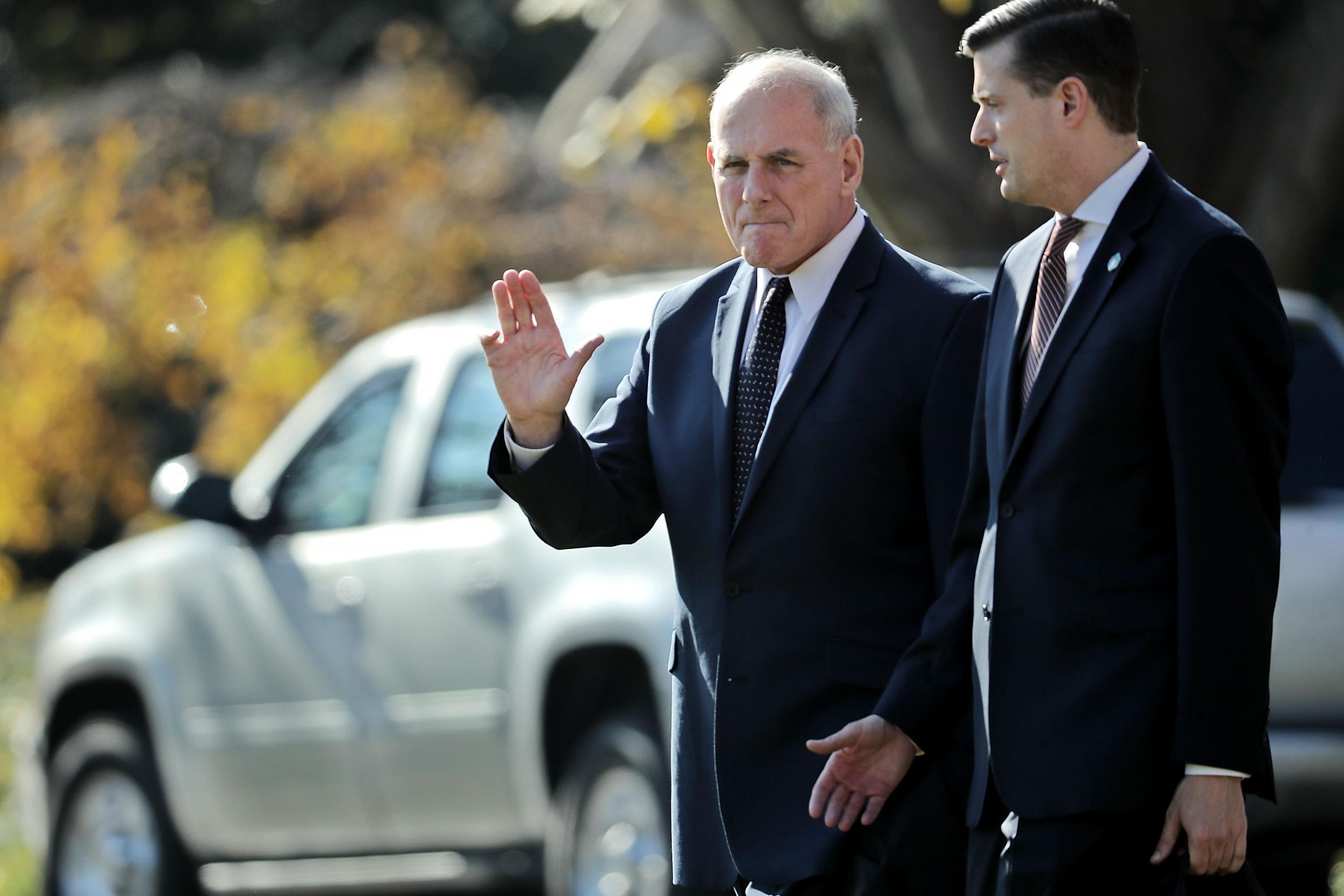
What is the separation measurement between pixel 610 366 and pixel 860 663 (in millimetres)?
2787

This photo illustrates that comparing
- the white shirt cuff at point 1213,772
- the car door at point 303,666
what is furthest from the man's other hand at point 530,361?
the car door at point 303,666

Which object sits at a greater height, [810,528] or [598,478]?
[598,478]

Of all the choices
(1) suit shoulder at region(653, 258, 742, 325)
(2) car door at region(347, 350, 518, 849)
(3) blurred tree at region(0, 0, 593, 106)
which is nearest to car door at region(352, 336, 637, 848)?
(2) car door at region(347, 350, 518, 849)

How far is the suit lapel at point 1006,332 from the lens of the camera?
3.26m

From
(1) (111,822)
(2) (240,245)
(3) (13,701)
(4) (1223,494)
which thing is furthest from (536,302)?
(3) (13,701)

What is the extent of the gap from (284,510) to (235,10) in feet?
55.2

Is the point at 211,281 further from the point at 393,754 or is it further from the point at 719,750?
→ the point at 719,750

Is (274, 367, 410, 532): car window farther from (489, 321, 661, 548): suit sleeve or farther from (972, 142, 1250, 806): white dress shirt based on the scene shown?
(972, 142, 1250, 806): white dress shirt

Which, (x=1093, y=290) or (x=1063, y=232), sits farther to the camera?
(x=1063, y=232)

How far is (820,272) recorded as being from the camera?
12.1ft

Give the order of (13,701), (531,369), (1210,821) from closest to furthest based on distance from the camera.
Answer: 1. (1210,821)
2. (531,369)
3. (13,701)

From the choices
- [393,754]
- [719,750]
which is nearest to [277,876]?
[393,754]

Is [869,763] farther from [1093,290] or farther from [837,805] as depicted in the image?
[1093,290]

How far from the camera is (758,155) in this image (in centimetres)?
355
